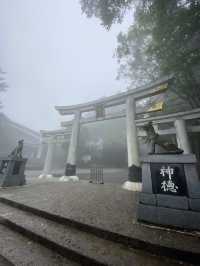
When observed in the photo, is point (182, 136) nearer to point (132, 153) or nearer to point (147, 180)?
point (132, 153)

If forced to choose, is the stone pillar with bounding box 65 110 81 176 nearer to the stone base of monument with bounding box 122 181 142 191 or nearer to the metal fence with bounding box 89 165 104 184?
the metal fence with bounding box 89 165 104 184

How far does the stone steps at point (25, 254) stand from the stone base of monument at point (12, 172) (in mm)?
4941

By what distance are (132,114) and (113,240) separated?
539 cm

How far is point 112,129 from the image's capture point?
2070 centimetres

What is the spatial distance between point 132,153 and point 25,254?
4884mm


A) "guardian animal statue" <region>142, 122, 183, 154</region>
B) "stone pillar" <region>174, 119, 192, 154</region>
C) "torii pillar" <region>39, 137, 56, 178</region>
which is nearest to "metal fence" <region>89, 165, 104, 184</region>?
"torii pillar" <region>39, 137, 56, 178</region>

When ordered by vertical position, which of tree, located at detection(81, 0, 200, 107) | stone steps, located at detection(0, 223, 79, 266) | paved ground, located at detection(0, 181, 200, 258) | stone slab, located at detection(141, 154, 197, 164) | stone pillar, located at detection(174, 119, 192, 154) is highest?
tree, located at detection(81, 0, 200, 107)

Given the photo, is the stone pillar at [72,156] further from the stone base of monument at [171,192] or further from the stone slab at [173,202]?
the stone slab at [173,202]

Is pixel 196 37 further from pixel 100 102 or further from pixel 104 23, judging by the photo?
pixel 100 102

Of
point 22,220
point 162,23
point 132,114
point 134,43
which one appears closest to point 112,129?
point 134,43

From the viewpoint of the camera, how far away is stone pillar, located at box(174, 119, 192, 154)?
6.20 meters

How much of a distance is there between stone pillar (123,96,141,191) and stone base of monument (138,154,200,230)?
3.21 m

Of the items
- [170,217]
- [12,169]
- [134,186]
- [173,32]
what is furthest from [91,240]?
[173,32]

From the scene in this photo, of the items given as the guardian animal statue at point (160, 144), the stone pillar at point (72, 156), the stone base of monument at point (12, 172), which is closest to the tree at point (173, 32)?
the guardian animal statue at point (160, 144)
